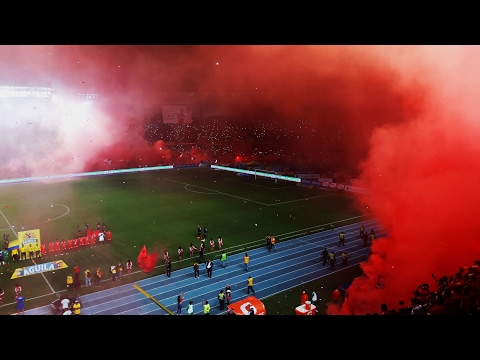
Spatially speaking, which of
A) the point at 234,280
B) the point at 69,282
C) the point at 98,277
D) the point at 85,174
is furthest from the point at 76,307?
the point at 85,174

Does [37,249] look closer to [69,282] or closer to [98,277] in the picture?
[69,282]

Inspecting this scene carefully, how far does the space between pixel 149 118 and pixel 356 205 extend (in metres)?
37.4

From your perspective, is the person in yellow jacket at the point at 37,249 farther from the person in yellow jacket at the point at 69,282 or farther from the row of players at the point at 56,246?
the person in yellow jacket at the point at 69,282

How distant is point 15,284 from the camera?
1388 cm

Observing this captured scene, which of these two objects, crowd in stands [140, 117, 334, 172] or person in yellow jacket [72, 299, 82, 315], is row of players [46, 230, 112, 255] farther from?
crowd in stands [140, 117, 334, 172]

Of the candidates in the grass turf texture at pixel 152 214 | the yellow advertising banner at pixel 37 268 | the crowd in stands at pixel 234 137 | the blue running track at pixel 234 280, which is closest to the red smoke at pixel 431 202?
the blue running track at pixel 234 280

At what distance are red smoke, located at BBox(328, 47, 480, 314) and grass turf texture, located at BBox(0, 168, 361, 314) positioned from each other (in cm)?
700

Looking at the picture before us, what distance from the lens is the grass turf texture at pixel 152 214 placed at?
53.1 ft

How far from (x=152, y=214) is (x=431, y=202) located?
17163 mm

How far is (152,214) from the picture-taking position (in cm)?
2445

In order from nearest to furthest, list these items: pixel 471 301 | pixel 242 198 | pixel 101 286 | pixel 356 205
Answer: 1. pixel 471 301
2. pixel 101 286
3. pixel 356 205
4. pixel 242 198
